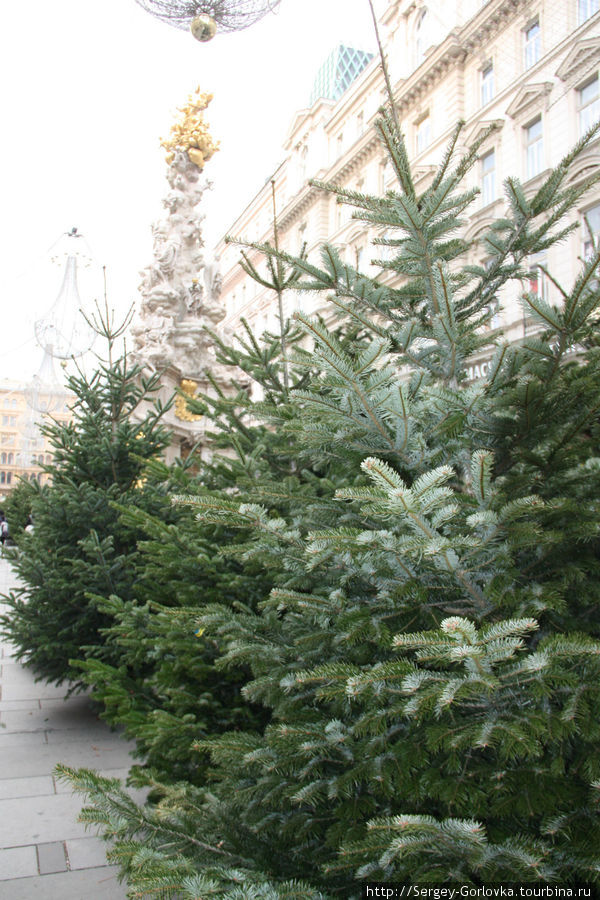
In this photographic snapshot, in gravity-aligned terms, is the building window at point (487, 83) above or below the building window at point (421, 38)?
below

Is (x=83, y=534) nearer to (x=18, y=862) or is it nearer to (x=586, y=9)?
(x=18, y=862)

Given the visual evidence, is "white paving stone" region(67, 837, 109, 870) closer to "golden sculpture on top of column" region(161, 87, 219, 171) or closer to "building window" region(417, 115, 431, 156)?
"golden sculpture on top of column" region(161, 87, 219, 171)

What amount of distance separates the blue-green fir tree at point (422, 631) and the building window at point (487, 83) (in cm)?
2148

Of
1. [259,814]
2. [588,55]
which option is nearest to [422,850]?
[259,814]

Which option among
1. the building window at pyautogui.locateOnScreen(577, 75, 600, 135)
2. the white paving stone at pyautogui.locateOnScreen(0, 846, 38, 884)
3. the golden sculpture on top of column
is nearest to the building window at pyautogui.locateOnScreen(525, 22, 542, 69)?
the building window at pyautogui.locateOnScreen(577, 75, 600, 135)

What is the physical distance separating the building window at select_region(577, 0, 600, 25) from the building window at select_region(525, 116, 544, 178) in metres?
2.52

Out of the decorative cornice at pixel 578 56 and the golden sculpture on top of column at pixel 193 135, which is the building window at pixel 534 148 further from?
the golden sculpture on top of column at pixel 193 135

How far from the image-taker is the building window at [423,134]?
23.7 m

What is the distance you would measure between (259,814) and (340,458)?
140 cm

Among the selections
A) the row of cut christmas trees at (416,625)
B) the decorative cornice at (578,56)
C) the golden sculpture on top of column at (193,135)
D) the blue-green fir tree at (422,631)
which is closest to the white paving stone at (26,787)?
the row of cut christmas trees at (416,625)

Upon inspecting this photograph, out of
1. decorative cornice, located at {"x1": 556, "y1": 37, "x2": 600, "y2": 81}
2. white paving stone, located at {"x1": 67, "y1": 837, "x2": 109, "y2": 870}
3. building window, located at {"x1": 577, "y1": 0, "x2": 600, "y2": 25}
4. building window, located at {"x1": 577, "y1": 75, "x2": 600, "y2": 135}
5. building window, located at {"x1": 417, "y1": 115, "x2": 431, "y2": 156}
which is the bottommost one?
white paving stone, located at {"x1": 67, "y1": 837, "x2": 109, "y2": 870}

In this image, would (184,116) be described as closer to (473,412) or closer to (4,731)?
(4,731)

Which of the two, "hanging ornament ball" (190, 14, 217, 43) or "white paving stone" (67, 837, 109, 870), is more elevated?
"hanging ornament ball" (190, 14, 217, 43)

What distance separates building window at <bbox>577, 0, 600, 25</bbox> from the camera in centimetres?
1600
